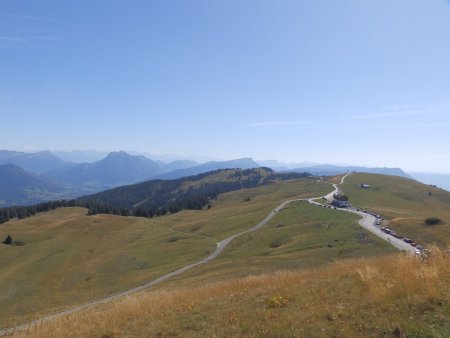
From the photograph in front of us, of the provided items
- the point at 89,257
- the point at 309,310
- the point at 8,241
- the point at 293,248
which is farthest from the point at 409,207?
the point at 309,310

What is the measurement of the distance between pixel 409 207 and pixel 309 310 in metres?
147

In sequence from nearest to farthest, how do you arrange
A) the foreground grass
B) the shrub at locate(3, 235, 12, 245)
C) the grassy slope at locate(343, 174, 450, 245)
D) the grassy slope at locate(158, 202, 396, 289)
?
the foreground grass
the grassy slope at locate(158, 202, 396, 289)
the grassy slope at locate(343, 174, 450, 245)
the shrub at locate(3, 235, 12, 245)

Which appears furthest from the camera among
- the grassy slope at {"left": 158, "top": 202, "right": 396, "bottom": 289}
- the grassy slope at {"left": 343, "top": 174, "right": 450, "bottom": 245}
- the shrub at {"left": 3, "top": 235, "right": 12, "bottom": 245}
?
the shrub at {"left": 3, "top": 235, "right": 12, "bottom": 245}

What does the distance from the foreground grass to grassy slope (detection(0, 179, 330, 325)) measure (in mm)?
27200

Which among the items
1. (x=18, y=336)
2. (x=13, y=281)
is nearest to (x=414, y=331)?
(x=18, y=336)

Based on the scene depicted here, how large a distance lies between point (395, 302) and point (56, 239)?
104m

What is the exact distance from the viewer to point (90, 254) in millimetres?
89000

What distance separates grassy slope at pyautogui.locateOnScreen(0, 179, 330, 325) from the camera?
57291 mm

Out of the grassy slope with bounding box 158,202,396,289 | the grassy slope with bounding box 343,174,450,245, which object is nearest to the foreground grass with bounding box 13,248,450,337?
the grassy slope with bounding box 158,202,396,289

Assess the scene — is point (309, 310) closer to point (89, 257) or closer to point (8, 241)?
point (89, 257)

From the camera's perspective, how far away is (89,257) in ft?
283

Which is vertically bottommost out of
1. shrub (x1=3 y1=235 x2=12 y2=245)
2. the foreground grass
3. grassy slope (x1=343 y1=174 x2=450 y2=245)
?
shrub (x1=3 y1=235 x2=12 y2=245)

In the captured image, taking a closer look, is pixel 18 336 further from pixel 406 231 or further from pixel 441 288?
pixel 406 231

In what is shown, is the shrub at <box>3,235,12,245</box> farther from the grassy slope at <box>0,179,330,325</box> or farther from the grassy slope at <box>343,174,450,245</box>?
the grassy slope at <box>343,174,450,245</box>
